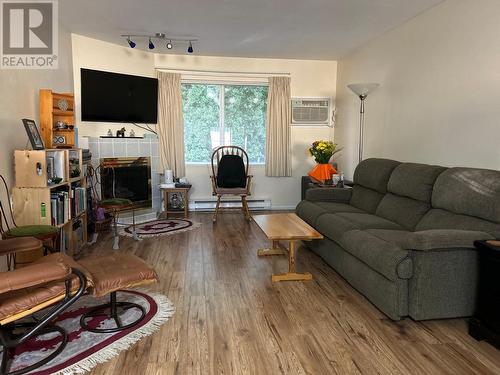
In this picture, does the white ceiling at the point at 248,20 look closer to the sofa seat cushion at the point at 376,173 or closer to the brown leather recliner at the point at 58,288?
the sofa seat cushion at the point at 376,173

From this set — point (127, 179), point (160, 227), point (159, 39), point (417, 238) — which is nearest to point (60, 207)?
point (160, 227)

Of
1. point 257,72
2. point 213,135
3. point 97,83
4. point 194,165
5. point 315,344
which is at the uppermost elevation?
point 257,72

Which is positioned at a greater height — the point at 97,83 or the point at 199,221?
the point at 97,83

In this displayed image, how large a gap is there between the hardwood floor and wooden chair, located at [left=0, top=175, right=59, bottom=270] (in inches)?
36.0

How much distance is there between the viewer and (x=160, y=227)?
196 inches

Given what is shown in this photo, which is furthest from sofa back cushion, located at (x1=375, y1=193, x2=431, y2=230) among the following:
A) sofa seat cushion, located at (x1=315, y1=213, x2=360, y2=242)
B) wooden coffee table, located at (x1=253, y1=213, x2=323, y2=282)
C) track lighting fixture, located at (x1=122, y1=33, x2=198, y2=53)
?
track lighting fixture, located at (x1=122, y1=33, x2=198, y2=53)

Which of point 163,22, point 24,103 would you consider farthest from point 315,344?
point 163,22

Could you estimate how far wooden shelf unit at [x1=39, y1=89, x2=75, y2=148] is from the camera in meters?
3.58

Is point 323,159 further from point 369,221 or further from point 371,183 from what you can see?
point 369,221

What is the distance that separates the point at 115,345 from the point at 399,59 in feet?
13.3

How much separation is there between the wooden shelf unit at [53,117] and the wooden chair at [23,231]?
70 centimetres

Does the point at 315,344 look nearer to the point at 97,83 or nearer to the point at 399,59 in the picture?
the point at 399,59

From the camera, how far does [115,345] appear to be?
2.14m

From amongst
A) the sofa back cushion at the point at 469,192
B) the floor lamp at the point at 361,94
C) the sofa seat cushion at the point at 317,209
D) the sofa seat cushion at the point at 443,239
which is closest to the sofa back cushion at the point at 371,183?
the sofa seat cushion at the point at 317,209
